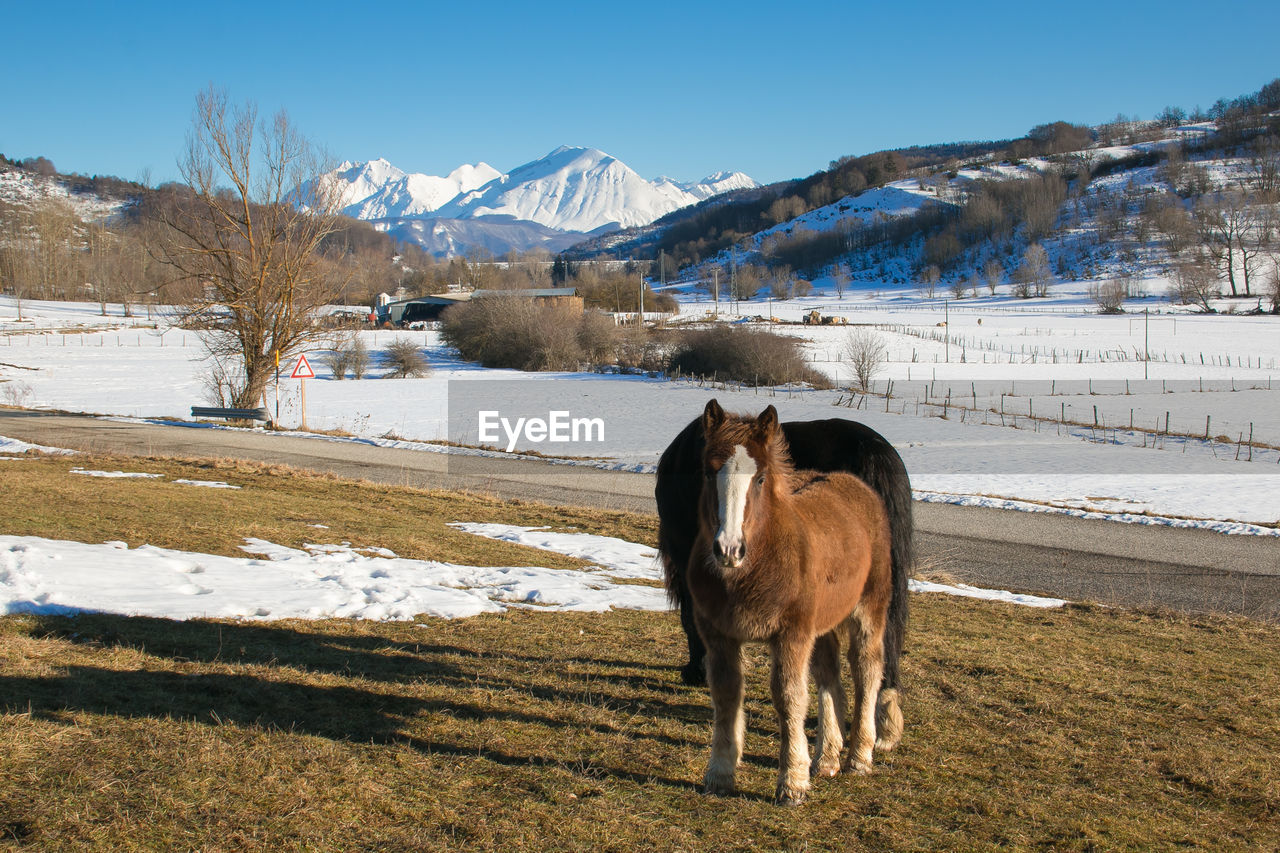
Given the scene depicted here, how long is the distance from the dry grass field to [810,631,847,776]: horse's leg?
151 mm

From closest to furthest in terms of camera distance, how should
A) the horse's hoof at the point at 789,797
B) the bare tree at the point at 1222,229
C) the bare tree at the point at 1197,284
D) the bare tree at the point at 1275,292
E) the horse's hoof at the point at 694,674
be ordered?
the horse's hoof at the point at 789,797, the horse's hoof at the point at 694,674, the bare tree at the point at 1275,292, the bare tree at the point at 1197,284, the bare tree at the point at 1222,229

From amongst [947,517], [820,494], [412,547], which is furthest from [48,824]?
[947,517]

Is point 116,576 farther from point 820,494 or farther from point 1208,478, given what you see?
point 1208,478

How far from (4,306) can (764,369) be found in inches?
3850

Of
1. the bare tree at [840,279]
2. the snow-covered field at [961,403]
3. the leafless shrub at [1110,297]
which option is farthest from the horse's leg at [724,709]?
the bare tree at [840,279]

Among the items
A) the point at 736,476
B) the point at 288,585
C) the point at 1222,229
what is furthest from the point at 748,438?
the point at 1222,229

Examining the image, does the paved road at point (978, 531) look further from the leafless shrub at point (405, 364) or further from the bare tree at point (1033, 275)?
the bare tree at point (1033, 275)

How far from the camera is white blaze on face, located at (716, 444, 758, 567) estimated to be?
3678mm

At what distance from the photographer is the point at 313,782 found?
13.0 feet

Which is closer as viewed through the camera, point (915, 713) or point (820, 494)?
point (820, 494)

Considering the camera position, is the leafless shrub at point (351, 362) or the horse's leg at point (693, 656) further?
the leafless shrub at point (351, 362)

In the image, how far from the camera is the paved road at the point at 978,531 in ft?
42.2

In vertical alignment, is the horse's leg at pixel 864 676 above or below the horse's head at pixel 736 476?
below

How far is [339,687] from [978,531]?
14544mm
